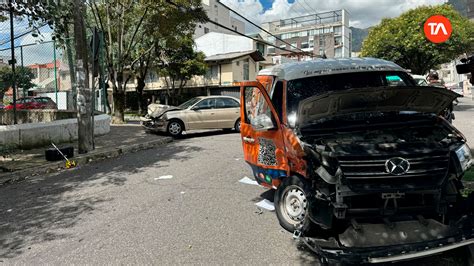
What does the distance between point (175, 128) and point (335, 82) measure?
9426mm

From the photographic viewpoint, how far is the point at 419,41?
2623 centimetres

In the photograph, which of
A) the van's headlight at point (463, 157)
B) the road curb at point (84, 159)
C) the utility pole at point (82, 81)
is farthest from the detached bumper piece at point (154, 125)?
the van's headlight at point (463, 157)

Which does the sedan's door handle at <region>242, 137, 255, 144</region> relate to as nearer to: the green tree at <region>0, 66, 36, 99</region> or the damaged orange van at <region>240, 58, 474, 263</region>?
the damaged orange van at <region>240, 58, 474, 263</region>

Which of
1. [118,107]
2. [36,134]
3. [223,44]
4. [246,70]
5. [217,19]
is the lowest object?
[36,134]

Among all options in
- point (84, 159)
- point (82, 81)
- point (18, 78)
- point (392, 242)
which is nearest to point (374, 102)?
point (392, 242)

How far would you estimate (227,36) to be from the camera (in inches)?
1756

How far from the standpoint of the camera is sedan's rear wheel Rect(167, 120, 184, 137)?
1396 cm

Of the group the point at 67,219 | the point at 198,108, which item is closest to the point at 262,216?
the point at 67,219

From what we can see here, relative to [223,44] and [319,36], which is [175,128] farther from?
[319,36]

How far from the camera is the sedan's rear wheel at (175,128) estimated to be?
13961 millimetres

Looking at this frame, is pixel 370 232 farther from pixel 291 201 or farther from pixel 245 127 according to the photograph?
pixel 245 127

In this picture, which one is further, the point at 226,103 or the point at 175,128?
the point at 226,103

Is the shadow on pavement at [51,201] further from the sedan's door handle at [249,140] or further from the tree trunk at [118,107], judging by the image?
the tree trunk at [118,107]

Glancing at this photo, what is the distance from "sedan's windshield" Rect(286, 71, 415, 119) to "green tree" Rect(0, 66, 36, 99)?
1219 centimetres
